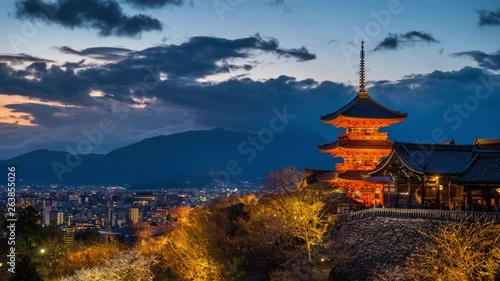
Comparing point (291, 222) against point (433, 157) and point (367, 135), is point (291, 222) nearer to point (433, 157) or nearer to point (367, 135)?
point (433, 157)

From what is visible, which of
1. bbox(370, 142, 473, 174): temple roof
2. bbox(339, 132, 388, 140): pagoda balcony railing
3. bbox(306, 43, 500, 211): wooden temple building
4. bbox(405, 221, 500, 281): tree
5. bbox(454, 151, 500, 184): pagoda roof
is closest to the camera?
bbox(405, 221, 500, 281): tree

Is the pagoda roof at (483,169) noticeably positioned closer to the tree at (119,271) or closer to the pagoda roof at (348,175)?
the pagoda roof at (348,175)

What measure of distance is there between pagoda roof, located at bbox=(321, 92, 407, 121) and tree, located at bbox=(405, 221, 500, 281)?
67.6 ft

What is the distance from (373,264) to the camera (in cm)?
2938

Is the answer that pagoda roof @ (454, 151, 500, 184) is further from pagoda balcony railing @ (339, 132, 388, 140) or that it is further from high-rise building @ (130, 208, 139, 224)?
high-rise building @ (130, 208, 139, 224)

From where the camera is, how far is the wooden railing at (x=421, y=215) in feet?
88.8

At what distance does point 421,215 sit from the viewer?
98.4 ft

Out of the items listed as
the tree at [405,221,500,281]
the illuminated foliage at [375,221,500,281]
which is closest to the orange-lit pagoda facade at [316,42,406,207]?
the illuminated foliage at [375,221,500,281]

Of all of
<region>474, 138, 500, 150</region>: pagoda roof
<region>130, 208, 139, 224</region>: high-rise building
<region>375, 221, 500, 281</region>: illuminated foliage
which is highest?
<region>474, 138, 500, 150</region>: pagoda roof

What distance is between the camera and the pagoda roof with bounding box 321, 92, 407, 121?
46750mm

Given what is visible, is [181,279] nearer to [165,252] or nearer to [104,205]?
[165,252]

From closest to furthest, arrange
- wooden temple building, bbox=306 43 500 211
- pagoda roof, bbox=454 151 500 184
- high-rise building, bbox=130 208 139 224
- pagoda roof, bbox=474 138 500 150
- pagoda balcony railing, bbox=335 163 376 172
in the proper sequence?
pagoda roof, bbox=454 151 500 184 → wooden temple building, bbox=306 43 500 211 → pagoda roof, bbox=474 138 500 150 → pagoda balcony railing, bbox=335 163 376 172 → high-rise building, bbox=130 208 139 224

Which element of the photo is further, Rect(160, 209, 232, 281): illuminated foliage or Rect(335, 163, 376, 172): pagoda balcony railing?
Rect(335, 163, 376, 172): pagoda balcony railing

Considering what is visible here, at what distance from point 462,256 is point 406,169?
38.7ft
